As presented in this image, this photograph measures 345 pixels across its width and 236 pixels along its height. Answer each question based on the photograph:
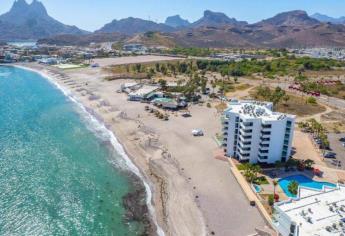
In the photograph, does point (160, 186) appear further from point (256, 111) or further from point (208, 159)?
point (256, 111)

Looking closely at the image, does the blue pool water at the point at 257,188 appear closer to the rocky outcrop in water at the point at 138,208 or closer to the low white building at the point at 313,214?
the low white building at the point at 313,214

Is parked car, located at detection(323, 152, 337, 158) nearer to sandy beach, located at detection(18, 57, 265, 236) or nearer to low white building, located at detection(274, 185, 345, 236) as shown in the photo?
sandy beach, located at detection(18, 57, 265, 236)

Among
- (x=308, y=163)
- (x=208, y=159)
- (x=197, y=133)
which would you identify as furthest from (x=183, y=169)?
(x=308, y=163)

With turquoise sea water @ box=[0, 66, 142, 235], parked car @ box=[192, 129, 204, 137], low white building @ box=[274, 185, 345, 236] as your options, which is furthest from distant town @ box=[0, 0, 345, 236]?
turquoise sea water @ box=[0, 66, 142, 235]

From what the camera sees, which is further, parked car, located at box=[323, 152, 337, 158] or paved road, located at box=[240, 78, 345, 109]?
paved road, located at box=[240, 78, 345, 109]

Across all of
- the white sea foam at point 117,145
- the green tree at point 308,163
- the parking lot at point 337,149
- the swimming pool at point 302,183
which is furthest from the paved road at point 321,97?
the white sea foam at point 117,145

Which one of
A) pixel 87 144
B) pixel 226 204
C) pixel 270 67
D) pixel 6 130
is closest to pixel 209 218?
pixel 226 204
